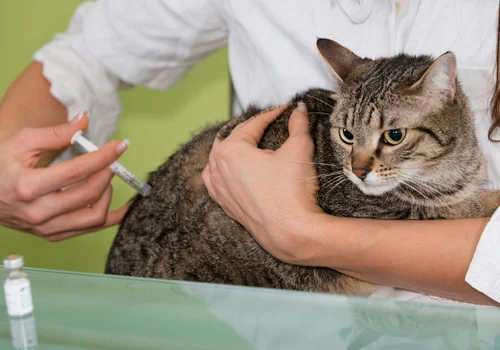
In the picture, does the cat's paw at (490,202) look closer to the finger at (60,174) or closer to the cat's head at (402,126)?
the cat's head at (402,126)

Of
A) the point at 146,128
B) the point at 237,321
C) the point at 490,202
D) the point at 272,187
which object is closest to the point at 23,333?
the point at 237,321

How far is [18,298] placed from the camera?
2.32 feet

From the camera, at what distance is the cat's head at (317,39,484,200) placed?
0.95 meters

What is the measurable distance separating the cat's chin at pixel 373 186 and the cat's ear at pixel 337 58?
0.61ft

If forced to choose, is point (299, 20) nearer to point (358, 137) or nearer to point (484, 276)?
point (358, 137)

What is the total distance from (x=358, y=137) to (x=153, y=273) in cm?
49

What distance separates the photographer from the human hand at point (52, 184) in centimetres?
119

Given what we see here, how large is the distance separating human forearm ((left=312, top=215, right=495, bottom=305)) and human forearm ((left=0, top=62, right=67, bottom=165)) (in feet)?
2.48

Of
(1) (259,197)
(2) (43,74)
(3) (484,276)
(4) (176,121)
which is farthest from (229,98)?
(3) (484,276)

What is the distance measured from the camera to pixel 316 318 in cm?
68

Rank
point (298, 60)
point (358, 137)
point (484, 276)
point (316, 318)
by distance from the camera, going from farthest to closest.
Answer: point (298, 60) → point (358, 137) → point (484, 276) → point (316, 318)

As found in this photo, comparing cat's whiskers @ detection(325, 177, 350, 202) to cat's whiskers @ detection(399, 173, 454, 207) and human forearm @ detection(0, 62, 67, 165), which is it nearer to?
cat's whiskers @ detection(399, 173, 454, 207)

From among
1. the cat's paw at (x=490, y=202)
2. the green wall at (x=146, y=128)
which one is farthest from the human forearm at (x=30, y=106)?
the cat's paw at (x=490, y=202)

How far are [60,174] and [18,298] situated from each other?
51 centimetres
